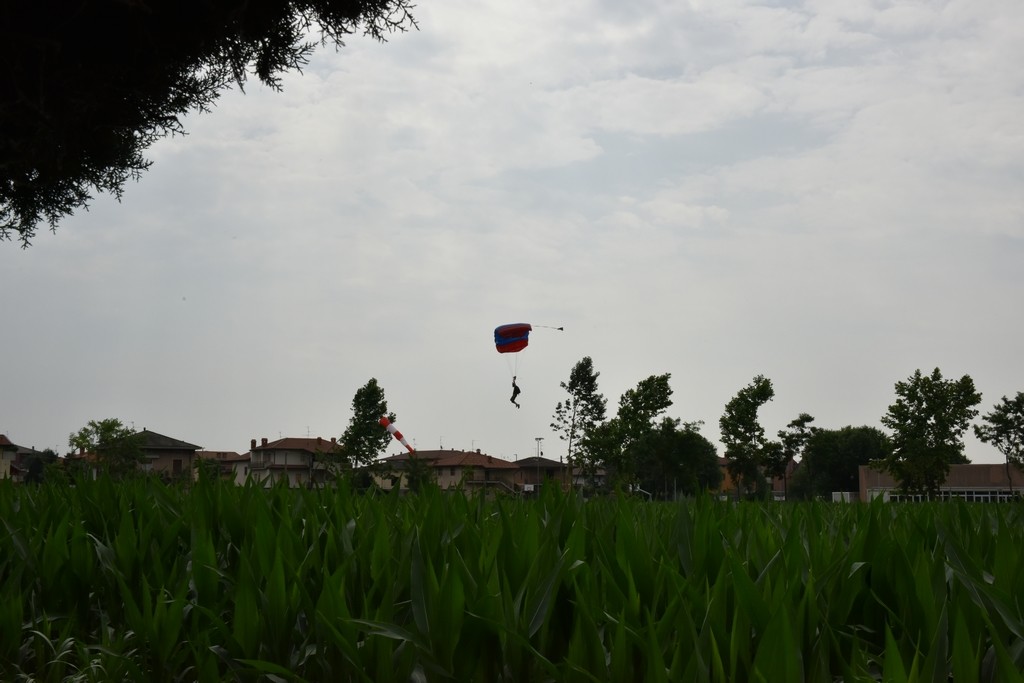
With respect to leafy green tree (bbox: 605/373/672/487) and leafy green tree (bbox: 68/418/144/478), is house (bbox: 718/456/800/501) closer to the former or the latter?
leafy green tree (bbox: 605/373/672/487)

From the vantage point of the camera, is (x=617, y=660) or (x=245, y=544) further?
(x=245, y=544)

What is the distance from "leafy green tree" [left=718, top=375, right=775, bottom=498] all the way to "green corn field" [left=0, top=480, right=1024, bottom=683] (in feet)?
189

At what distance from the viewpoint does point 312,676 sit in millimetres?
2406

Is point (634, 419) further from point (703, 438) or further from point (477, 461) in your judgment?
point (477, 461)

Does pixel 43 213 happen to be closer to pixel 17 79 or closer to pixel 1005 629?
pixel 17 79

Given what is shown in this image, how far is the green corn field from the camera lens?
1.98 meters

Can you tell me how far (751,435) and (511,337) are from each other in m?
22.9

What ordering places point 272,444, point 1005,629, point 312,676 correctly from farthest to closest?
point 272,444
point 312,676
point 1005,629

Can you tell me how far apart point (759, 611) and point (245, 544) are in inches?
62.4

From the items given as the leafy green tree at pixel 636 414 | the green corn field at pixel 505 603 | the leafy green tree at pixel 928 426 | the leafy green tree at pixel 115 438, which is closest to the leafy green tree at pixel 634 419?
the leafy green tree at pixel 636 414

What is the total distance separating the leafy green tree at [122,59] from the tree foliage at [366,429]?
64904 millimetres

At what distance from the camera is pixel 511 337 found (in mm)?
44656

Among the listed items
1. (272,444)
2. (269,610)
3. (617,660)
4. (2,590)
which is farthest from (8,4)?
(272,444)

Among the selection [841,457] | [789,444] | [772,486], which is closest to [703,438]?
[789,444]
